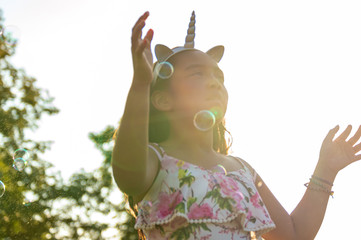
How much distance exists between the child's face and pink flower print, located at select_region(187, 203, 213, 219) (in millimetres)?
569

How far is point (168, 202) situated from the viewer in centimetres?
182

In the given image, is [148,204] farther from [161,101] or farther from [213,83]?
[213,83]

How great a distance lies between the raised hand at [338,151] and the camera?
8.02 ft

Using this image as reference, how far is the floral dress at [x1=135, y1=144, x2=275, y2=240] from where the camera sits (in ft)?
5.80

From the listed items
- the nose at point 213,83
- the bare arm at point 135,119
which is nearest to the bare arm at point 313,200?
the nose at point 213,83

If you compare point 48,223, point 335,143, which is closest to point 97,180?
point 48,223

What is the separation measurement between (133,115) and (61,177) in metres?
24.6

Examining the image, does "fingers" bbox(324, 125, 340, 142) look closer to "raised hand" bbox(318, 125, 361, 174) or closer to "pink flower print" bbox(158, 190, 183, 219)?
"raised hand" bbox(318, 125, 361, 174)

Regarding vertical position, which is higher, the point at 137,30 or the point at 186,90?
the point at 137,30

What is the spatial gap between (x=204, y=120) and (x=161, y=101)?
1.09ft

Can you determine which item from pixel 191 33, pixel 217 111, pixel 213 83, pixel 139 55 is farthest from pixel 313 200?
pixel 139 55

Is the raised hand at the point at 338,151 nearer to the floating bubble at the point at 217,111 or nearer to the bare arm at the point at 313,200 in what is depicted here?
the bare arm at the point at 313,200

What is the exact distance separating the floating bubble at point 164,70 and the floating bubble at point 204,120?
34cm

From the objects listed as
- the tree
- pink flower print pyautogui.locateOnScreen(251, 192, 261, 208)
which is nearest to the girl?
pink flower print pyautogui.locateOnScreen(251, 192, 261, 208)
